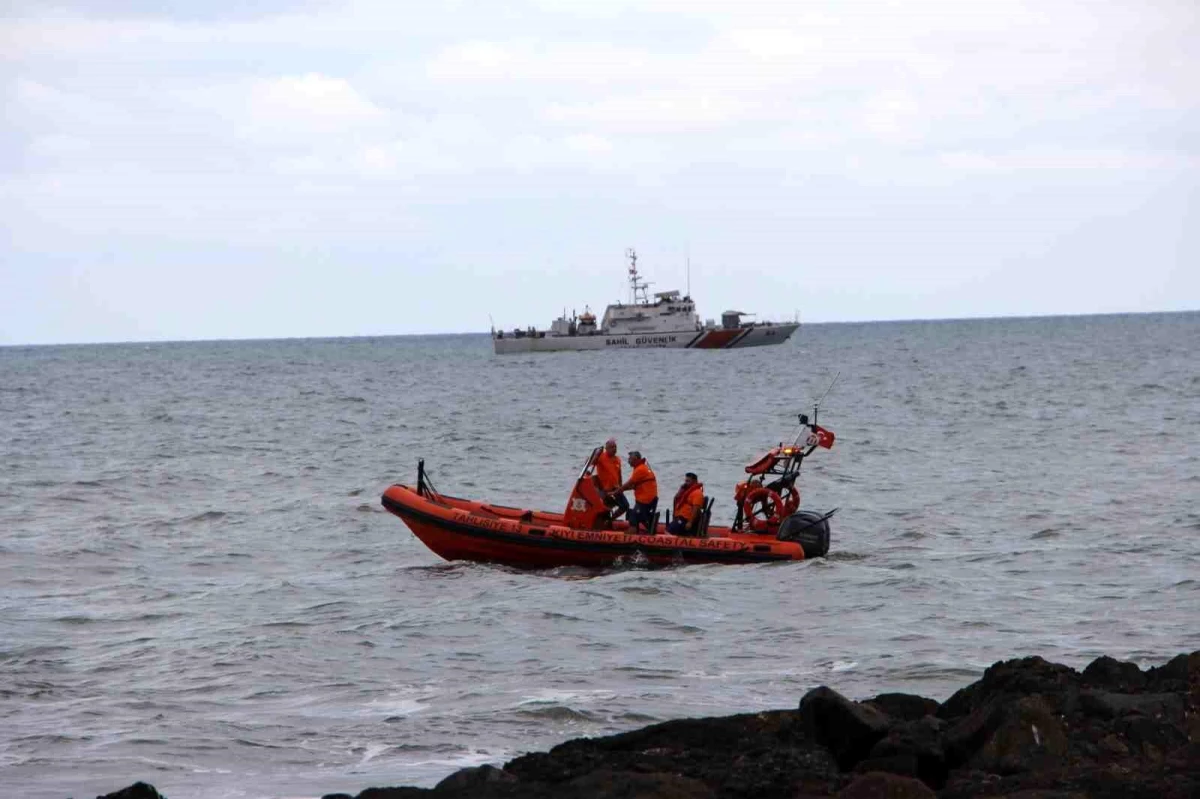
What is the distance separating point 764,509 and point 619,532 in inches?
67.0

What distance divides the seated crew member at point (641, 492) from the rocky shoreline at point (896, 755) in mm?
7878

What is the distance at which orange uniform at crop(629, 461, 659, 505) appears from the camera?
1574 cm

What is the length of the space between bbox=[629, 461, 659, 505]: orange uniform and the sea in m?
0.91

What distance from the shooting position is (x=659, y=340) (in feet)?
291

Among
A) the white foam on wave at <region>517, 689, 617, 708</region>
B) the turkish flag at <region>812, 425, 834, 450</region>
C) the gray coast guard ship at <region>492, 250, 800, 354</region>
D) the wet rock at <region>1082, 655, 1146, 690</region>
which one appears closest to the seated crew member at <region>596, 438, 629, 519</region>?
the turkish flag at <region>812, 425, 834, 450</region>

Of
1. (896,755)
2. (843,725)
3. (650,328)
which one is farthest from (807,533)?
(650,328)

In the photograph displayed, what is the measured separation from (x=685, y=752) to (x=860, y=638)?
5.21 meters

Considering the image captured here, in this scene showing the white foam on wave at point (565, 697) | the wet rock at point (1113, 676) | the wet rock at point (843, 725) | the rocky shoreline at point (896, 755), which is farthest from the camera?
the white foam on wave at point (565, 697)

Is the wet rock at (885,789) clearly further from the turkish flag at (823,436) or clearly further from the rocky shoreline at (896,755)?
the turkish flag at (823,436)

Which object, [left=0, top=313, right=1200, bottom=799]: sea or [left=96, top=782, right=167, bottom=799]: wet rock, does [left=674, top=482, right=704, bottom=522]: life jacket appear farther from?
[left=96, top=782, right=167, bottom=799]: wet rock

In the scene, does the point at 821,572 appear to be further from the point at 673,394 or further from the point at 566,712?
the point at 673,394

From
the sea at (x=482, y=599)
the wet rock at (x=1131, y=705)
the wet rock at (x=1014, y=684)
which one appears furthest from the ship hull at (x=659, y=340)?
the wet rock at (x=1131, y=705)

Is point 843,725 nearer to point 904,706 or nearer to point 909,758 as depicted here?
point 909,758

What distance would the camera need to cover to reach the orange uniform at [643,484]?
51.6ft
